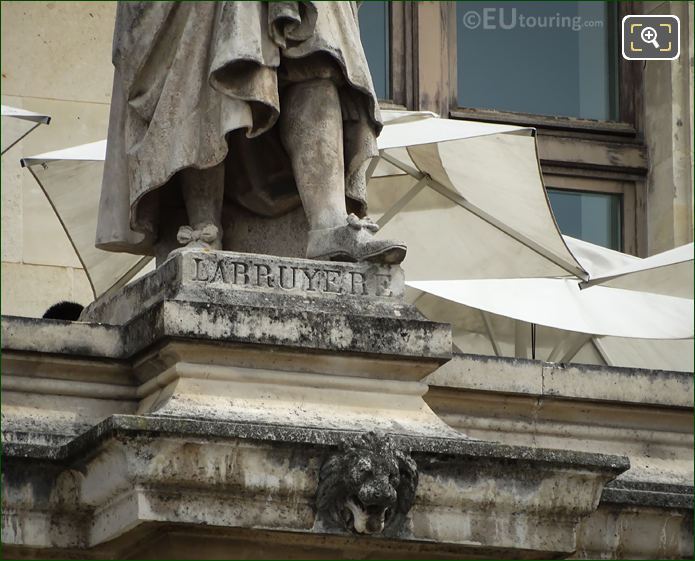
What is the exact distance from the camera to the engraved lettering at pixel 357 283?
9.06m

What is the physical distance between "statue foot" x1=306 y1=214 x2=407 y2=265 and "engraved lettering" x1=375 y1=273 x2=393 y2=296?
49mm

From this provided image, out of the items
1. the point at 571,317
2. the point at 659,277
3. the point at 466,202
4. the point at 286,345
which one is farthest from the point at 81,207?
the point at 286,345

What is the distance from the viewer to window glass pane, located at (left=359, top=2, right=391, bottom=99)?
17125 millimetres

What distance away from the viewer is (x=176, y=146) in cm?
916

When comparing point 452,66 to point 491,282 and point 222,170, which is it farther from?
point 222,170

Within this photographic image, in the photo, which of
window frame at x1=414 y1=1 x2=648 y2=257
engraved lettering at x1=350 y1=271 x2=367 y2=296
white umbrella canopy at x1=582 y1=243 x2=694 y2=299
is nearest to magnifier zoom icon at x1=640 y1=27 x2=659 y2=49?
window frame at x1=414 y1=1 x2=648 y2=257

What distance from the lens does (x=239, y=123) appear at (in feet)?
29.6

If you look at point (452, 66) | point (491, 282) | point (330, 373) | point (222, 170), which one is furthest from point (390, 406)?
point (452, 66)

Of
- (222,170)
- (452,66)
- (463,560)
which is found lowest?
(463,560)

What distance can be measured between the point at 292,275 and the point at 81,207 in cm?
476

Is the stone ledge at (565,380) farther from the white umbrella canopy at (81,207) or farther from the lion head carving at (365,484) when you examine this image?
the white umbrella canopy at (81,207)

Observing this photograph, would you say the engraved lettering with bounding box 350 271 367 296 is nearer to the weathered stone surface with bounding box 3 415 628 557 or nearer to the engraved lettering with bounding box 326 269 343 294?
the engraved lettering with bounding box 326 269 343 294

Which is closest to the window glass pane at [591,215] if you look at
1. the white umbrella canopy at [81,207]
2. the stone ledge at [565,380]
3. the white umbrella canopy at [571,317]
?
the white umbrella canopy at [571,317]

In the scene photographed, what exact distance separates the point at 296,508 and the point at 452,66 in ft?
29.3
